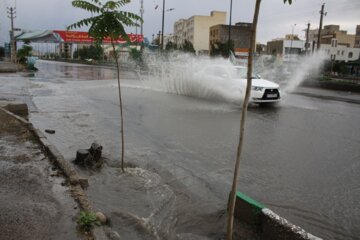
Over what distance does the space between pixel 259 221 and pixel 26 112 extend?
982 centimetres

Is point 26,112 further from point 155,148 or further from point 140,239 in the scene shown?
point 140,239

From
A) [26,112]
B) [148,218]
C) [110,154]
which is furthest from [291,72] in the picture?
[148,218]

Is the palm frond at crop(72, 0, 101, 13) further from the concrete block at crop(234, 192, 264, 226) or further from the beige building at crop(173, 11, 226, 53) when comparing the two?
the beige building at crop(173, 11, 226, 53)

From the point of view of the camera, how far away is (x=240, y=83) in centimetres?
1468

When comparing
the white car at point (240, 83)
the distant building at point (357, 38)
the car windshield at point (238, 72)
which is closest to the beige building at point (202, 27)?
the distant building at point (357, 38)

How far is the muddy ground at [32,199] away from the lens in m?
3.77

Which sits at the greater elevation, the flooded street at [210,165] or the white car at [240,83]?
the white car at [240,83]

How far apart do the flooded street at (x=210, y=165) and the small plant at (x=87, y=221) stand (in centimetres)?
40

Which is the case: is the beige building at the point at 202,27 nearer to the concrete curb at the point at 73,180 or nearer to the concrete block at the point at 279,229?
the concrete curb at the point at 73,180

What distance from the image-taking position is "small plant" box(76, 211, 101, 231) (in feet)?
12.5

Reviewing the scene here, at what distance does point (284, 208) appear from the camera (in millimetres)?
4863

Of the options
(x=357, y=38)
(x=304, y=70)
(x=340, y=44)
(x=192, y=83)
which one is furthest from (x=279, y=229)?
(x=357, y=38)

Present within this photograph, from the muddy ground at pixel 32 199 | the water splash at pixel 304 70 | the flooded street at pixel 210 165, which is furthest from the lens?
the water splash at pixel 304 70

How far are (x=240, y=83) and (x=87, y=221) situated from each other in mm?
11662
